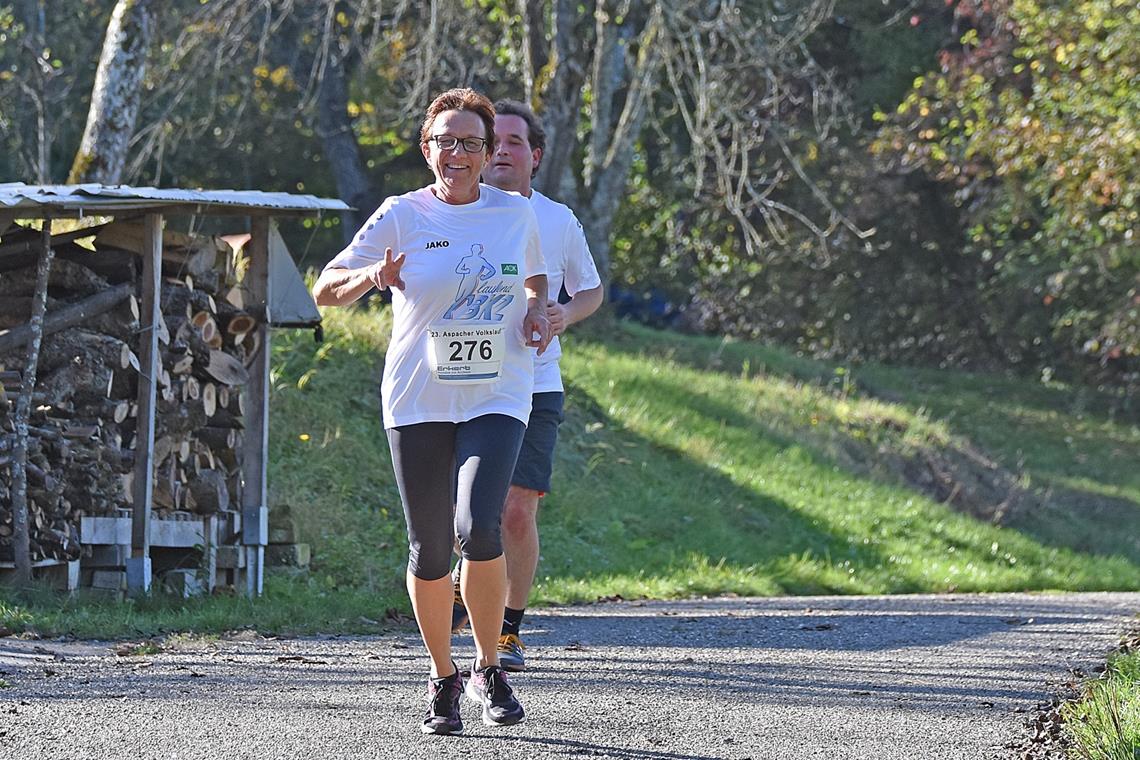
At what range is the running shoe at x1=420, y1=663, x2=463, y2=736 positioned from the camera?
556 centimetres

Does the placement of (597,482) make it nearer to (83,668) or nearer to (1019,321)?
(83,668)

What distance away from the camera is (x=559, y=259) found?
678cm

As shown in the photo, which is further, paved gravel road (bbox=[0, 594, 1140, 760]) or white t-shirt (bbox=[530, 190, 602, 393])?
white t-shirt (bbox=[530, 190, 602, 393])

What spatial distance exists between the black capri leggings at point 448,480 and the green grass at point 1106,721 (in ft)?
6.33

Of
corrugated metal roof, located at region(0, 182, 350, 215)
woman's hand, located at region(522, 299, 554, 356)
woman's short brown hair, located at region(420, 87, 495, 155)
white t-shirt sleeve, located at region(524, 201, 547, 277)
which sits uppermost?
woman's short brown hair, located at region(420, 87, 495, 155)

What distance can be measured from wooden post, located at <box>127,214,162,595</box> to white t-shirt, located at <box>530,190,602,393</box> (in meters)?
3.52

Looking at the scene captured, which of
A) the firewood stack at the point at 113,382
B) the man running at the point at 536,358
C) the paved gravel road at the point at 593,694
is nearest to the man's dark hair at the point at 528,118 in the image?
the man running at the point at 536,358

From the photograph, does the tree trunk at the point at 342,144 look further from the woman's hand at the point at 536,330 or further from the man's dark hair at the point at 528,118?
the woman's hand at the point at 536,330

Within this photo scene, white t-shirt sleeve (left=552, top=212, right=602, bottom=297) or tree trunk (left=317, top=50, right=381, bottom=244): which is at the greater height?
tree trunk (left=317, top=50, right=381, bottom=244)

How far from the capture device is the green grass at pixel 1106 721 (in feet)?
17.2

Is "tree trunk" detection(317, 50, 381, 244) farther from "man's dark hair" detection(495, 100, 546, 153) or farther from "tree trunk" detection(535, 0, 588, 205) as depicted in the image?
"man's dark hair" detection(495, 100, 546, 153)

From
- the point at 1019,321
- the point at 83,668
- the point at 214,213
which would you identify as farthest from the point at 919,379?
the point at 83,668

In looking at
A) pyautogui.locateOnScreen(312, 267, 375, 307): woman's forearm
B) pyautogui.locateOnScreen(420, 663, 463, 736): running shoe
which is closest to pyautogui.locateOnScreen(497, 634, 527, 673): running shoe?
pyautogui.locateOnScreen(420, 663, 463, 736): running shoe

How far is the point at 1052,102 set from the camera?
77.3 ft
